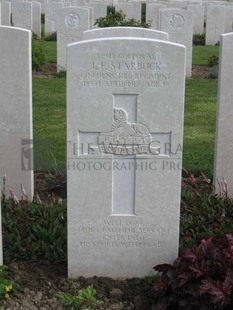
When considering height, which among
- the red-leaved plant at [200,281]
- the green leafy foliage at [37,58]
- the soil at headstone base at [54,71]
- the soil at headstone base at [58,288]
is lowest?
the soil at headstone base at [58,288]

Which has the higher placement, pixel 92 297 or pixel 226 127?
pixel 226 127

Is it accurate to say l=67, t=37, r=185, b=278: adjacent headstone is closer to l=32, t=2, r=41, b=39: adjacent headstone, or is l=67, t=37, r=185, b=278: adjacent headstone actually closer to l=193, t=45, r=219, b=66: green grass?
l=193, t=45, r=219, b=66: green grass

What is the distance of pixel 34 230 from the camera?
4.68 meters

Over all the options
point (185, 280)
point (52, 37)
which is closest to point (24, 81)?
point (185, 280)

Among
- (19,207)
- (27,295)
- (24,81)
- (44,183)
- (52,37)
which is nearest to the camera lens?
(27,295)

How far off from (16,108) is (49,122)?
10.2ft

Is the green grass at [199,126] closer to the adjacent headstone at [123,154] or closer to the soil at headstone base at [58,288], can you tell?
the adjacent headstone at [123,154]

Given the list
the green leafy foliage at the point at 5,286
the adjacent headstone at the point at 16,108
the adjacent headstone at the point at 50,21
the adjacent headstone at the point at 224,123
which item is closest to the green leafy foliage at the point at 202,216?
the adjacent headstone at the point at 224,123

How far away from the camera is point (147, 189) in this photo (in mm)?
4090

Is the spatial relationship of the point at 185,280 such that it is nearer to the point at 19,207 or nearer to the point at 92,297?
the point at 92,297

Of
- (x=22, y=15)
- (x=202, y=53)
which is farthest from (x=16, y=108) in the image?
(x=22, y=15)

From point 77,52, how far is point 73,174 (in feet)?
2.49

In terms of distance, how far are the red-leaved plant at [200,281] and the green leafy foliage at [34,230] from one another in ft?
3.02

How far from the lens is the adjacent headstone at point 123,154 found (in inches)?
152
